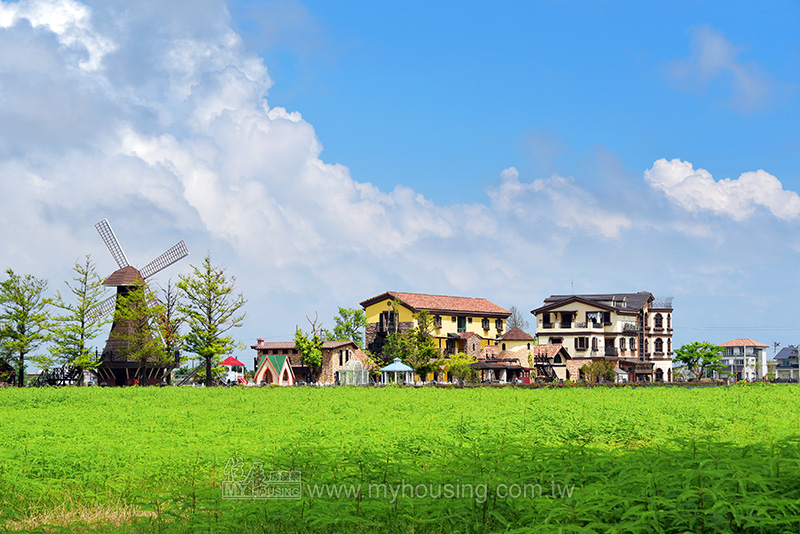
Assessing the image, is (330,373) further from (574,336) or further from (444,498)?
(444,498)

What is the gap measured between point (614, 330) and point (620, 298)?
7.21 metres

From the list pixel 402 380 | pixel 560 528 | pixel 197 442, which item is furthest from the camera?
pixel 402 380

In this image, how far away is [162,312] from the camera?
57094 mm

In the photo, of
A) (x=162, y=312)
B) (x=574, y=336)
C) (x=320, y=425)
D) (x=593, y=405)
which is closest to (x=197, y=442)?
(x=320, y=425)

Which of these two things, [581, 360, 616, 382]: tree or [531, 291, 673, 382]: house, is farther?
[531, 291, 673, 382]: house

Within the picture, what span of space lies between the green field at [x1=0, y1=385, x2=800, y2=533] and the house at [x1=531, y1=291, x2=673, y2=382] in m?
61.8

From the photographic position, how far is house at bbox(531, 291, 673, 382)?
257 ft

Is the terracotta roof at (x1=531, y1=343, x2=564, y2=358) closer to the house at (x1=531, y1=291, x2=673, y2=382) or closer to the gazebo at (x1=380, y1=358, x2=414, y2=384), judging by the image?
the house at (x1=531, y1=291, x2=673, y2=382)

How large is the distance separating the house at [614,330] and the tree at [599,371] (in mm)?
3960

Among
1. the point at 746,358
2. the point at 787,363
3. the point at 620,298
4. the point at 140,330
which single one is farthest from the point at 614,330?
the point at 787,363

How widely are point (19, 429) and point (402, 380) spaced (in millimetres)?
50415

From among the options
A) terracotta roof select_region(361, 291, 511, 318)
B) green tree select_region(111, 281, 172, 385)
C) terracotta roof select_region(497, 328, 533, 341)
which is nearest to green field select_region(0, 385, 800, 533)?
green tree select_region(111, 281, 172, 385)

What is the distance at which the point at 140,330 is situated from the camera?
56.3 m

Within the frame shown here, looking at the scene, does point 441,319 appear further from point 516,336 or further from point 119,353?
point 119,353
